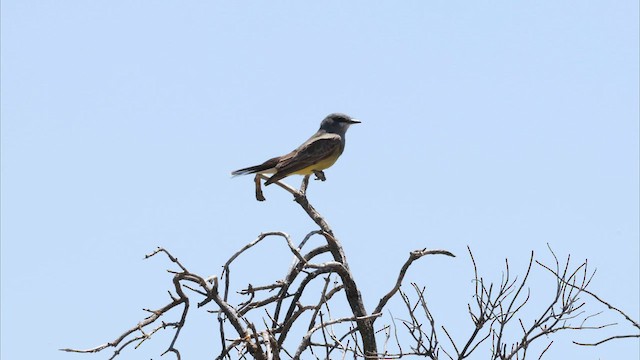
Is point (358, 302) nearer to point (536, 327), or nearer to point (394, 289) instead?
point (394, 289)

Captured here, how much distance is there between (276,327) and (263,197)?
→ 1996 mm

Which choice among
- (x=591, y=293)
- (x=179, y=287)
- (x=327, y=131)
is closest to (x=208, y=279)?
(x=179, y=287)

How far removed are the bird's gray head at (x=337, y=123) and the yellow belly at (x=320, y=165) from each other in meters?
0.65

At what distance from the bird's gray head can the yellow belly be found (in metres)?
0.65

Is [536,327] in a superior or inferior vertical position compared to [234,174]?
inferior

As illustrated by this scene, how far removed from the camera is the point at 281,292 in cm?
790

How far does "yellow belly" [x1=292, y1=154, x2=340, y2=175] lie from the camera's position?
10.1 metres

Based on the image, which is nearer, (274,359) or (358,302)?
(274,359)

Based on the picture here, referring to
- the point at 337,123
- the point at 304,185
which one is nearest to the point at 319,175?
the point at 304,185

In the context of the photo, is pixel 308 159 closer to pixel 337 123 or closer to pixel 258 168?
pixel 258 168

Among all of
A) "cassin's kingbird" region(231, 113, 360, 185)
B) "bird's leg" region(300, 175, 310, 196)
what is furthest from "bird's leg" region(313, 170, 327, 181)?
"bird's leg" region(300, 175, 310, 196)

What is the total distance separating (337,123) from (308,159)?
138 centimetres

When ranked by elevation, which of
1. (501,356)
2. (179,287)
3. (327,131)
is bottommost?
(501,356)

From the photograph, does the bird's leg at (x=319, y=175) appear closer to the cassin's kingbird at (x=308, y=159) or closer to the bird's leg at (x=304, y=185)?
the cassin's kingbird at (x=308, y=159)
